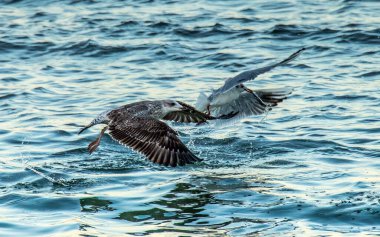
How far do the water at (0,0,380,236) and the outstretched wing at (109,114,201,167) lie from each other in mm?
377

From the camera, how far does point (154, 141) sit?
26.1 feet

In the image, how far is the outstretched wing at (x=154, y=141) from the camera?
7.84 m

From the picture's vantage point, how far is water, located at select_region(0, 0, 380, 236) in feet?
24.1

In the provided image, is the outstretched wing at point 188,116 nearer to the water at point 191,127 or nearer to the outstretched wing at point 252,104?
the water at point 191,127

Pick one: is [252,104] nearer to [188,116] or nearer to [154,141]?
[188,116]

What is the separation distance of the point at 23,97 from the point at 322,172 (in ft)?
16.9

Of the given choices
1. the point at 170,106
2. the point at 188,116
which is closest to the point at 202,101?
the point at 188,116

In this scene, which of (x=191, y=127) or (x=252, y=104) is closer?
(x=252, y=104)

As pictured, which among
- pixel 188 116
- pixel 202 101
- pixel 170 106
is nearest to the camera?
Result: pixel 170 106

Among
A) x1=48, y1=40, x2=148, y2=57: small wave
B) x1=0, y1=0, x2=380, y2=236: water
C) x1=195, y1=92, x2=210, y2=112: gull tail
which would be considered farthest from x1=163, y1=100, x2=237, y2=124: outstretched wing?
x1=48, y1=40, x2=148, y2=57: small wave

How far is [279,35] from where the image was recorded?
14.2 metres

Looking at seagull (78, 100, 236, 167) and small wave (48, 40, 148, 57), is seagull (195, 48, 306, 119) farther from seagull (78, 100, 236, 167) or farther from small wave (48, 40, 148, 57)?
small wave (48, 40, 148, 57)

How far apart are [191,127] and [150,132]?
2598 millimetres

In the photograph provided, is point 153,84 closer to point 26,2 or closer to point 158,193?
point 158,193
